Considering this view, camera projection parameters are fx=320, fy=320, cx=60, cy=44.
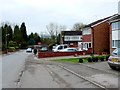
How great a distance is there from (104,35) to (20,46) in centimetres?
7654

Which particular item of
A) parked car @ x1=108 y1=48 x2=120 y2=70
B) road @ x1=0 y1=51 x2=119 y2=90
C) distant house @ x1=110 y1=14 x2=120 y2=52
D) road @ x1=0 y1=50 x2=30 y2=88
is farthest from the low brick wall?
parked car @ x1=108 y1=48 x2=120 y2=70

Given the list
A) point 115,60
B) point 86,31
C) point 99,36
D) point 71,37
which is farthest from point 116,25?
point 71,37

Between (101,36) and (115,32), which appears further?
(101,36)

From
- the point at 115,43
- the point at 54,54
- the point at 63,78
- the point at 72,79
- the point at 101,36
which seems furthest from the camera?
the point at 101,36

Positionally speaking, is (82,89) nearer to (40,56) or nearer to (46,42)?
(40,56)

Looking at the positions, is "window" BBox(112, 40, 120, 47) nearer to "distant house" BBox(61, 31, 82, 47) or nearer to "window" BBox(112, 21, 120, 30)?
"window" BBox(112, 21, 120, 30)

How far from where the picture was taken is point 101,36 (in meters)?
55.4

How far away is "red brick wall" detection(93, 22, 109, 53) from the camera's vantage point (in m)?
54.9

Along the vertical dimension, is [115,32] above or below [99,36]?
above

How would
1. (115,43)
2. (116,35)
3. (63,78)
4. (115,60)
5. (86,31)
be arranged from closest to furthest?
(63,78) → (115,60) → (116,35) → (115,43) → (86,31)

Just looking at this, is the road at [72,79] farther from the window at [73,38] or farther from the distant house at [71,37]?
the window at [73,38]

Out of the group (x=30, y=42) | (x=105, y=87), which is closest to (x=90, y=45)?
(x=105, y=87)

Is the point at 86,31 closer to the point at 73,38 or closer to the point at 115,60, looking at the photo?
the point at 115,60

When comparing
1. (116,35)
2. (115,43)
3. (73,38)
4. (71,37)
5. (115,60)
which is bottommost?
(115,60)
